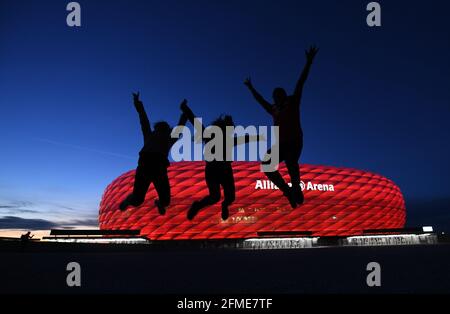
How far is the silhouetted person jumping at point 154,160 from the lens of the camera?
226 inches

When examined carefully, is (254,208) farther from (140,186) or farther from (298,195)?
(140,186)

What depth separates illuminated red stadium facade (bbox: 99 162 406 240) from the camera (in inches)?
2325

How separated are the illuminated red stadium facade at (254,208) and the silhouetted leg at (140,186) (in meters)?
52.3

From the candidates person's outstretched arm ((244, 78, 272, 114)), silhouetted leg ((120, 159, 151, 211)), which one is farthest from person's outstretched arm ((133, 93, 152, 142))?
person's outstretched arm ((244, 78, 272, 114))

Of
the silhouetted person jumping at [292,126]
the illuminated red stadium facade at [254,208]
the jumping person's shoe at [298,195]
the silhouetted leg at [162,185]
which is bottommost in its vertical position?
the jumping person's shoe at [298,195]

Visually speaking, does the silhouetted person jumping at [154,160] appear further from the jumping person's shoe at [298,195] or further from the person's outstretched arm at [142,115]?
the jumping person's shoe at [298,195]

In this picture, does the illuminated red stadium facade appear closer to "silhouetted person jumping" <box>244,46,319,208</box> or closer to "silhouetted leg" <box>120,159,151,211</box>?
"silhouetted leg" <box>120,159,151,211</box>

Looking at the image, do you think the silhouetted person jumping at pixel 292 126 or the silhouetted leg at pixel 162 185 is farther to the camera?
the silhouetted leg at pixel 162 185

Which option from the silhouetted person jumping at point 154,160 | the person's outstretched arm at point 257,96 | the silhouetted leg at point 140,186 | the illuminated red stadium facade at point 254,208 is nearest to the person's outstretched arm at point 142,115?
the silhouetted person jumping at point 154,160

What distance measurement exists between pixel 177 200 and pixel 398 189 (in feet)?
194

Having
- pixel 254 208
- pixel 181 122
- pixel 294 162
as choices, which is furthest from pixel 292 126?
pixel 254 208

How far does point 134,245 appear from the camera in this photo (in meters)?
25.2

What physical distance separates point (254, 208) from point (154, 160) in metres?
56.1
